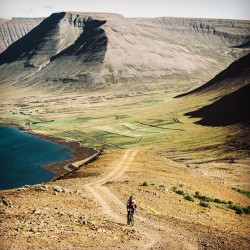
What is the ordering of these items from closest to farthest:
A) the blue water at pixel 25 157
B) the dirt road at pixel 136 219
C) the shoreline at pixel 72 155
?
the dirt road at pixel 136 219
the blue water at pixel 25 157
the shoreline at pixel 72 155

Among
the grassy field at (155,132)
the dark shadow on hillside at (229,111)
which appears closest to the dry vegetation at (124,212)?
the grassy field at (155,132)

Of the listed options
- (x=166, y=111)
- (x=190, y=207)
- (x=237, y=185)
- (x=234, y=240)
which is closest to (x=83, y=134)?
(x=166, y=111)

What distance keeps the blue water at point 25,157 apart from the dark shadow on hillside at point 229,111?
217 feet

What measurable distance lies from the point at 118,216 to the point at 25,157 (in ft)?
325

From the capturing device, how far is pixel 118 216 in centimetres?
3133

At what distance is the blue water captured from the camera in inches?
3821

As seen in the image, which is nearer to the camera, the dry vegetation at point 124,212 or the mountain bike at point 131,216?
the dry vegetation at point 124,212

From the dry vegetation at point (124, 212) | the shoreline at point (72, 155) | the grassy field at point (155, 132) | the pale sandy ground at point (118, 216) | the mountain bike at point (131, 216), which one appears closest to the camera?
the pale sandy ground at point (118, 216)

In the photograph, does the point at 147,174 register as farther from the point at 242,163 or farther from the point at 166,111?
the point at 166,111

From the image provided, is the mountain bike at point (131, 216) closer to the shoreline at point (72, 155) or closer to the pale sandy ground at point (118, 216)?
the pale sandy ground at point (118, 216)

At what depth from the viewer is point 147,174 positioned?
171ft

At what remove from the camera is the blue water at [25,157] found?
97.1 meters

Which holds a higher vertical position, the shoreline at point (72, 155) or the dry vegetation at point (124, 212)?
the dry vegetation at point (124, 212)

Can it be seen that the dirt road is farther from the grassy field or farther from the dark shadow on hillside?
the dark shadow on hillside
